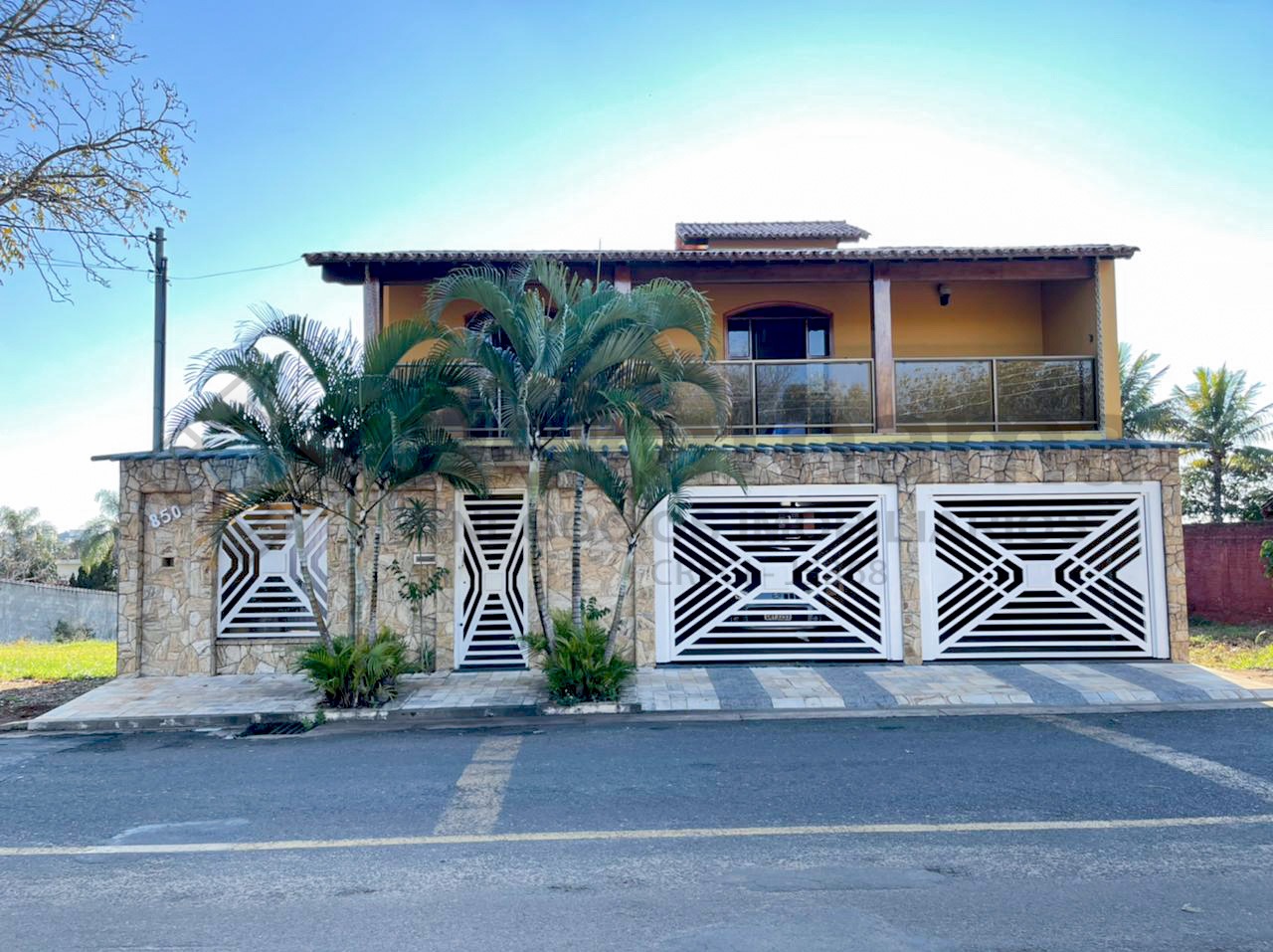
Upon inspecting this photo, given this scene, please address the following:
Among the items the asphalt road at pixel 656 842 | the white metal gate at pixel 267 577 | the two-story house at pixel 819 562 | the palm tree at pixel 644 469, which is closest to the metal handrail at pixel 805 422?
the two-story house at pixel 819 562

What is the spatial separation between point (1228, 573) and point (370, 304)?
18.6 meters

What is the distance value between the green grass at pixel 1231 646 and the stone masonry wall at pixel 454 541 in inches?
78.3

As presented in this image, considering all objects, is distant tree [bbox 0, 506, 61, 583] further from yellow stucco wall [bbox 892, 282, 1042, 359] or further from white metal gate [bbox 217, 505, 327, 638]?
yellow stucco wall [bbox 892, 282, 1042, 359]

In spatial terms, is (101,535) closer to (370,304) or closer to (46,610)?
(46,610)

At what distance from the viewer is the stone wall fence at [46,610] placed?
2264cm

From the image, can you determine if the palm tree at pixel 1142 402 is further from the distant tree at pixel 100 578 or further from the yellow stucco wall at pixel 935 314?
the distant tree at pixel 100 578

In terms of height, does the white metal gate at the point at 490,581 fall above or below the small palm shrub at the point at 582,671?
above

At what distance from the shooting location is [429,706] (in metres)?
9.79

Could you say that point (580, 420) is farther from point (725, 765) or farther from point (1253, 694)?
point (1253, 694)

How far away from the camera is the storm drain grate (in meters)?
9.05

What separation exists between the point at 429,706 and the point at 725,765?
13.0ft

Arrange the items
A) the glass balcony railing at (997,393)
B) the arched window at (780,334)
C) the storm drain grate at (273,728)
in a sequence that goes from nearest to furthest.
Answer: the storm drain grate at (273,728), the glass balcony railing at (997,393), the arched window at (780,334)

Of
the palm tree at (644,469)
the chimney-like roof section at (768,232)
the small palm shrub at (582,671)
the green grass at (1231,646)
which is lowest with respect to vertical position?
the green grass at (1231,646)

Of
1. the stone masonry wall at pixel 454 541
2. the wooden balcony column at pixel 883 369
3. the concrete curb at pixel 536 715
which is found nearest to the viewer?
the concrete curb at pixel 536 715
